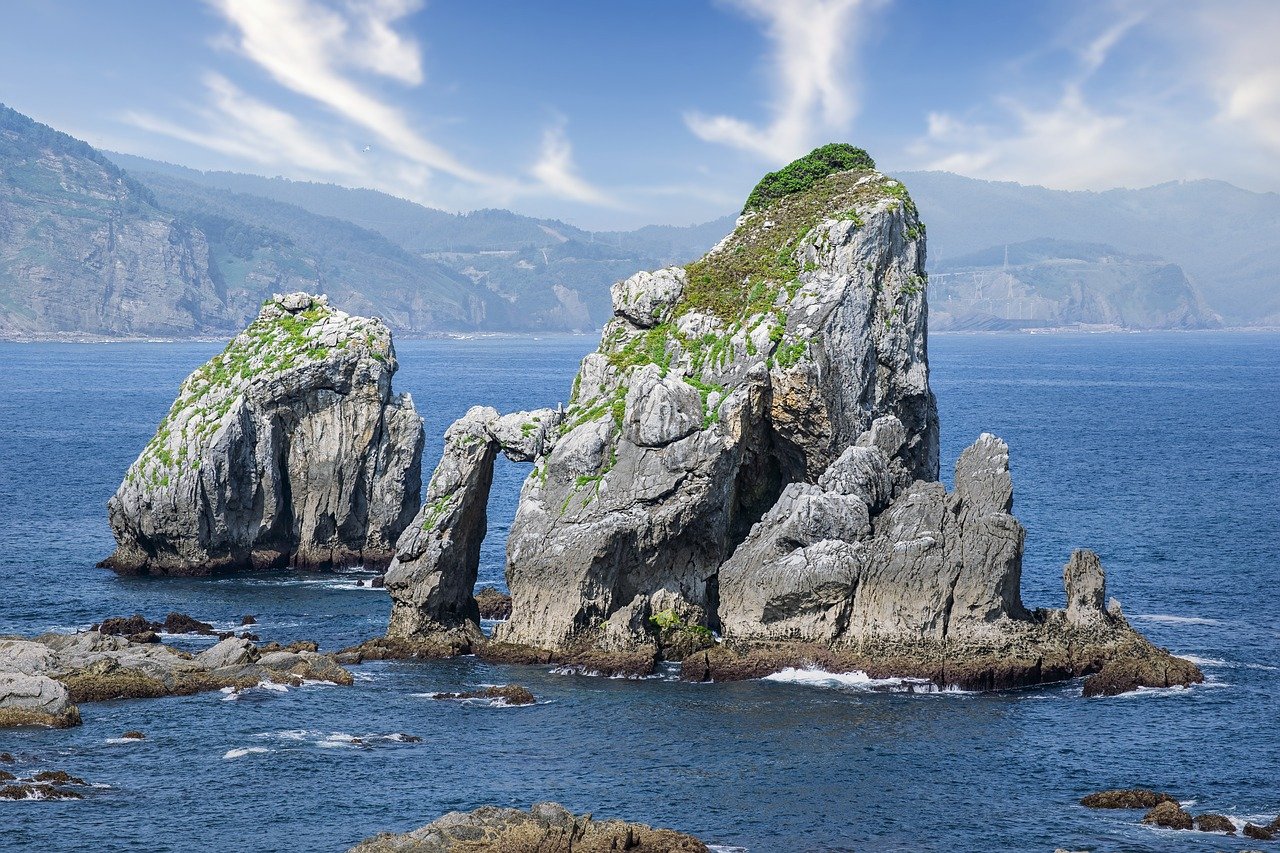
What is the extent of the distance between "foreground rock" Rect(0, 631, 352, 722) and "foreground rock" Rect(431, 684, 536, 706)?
5.34 m

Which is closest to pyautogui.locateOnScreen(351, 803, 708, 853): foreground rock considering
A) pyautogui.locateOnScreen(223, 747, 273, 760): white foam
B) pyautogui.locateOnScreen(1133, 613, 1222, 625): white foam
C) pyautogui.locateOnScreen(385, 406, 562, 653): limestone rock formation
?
pyautogui.locateOnScreen(223, 747, 273, 760): white foam

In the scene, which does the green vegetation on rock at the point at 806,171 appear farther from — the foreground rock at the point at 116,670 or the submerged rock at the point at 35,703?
the submerged rock at the point at 35,703

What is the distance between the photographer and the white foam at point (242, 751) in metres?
51.2

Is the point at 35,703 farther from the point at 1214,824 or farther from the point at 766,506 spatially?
the point at 1214,824

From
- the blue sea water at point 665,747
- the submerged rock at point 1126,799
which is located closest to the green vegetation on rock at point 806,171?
the blue sea water at point 665,747

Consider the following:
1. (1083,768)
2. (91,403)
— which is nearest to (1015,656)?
(1083,768)

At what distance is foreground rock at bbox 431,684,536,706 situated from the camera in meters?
59.6

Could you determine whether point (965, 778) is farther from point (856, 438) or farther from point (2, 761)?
point (2, 761)

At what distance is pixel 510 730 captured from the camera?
5547cm

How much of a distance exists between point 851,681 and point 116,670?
32.4m

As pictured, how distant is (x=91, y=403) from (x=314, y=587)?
392 feet

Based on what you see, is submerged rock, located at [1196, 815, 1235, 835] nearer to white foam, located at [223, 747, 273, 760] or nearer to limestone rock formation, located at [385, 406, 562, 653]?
white foam, located at [223, 747, 273, 760]

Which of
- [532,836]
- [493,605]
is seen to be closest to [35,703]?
[532,836]

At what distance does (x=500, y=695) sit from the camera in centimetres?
6028
